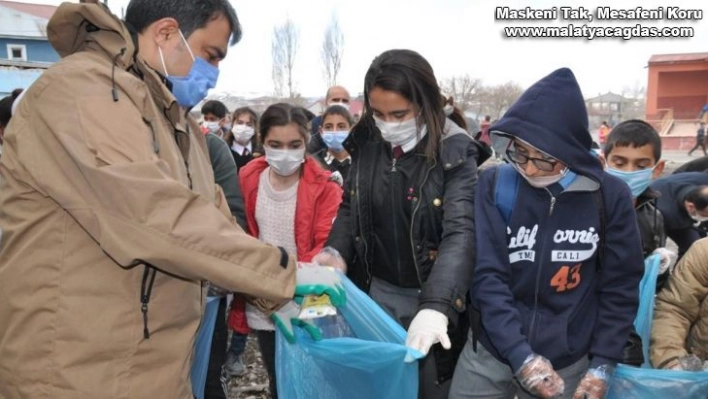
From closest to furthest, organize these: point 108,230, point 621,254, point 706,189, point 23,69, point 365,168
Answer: point 108,230, point 621,254, point 365,168, point 706,189, point 23,69

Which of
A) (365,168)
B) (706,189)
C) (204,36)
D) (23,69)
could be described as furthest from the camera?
(23,69)

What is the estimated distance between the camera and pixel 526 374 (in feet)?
5.55

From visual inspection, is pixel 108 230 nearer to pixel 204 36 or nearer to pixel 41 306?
pixel 41 306

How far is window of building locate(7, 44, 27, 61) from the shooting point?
26359 mm

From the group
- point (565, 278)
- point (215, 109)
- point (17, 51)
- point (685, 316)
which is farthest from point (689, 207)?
point (17, 51)

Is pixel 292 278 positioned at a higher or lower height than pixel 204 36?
lower

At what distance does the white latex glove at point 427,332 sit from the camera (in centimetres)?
167

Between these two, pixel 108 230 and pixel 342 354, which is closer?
pixel 108 230

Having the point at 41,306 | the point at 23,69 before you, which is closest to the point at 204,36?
the point at 41,306

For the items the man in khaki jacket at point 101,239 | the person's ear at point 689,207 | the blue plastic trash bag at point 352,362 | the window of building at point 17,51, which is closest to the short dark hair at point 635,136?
the person's ear at point 689,207

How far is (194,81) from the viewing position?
5.57 ft

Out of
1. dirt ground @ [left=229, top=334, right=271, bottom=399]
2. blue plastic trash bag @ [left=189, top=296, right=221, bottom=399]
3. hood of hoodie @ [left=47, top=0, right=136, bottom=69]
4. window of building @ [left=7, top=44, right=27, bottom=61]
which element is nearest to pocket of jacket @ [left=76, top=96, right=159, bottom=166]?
hood of hoodie @ [left=47, top=0, right=136, bottom=69]

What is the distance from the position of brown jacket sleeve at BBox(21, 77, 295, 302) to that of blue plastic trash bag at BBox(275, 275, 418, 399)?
61cm

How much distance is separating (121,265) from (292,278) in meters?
0.40
